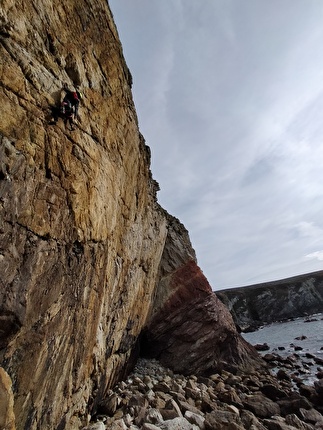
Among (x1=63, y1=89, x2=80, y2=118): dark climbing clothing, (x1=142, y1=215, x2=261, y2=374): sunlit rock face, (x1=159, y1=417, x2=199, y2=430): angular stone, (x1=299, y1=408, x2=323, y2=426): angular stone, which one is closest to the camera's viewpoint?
(x1=63, y1=89, x2=80, y2=118): dark climbing clothing

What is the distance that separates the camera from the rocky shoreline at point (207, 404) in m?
9.82

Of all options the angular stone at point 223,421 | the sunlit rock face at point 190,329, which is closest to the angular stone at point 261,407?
the angular stone at point 223,421

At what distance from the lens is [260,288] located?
8331 cm

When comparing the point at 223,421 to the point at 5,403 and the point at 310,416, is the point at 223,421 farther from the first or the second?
the point at 5,403

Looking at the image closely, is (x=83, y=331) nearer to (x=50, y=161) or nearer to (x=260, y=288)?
(x=50, y=161)

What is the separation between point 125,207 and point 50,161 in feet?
21.6

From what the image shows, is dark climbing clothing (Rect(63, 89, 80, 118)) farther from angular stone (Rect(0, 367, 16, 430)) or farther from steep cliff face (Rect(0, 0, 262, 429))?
angular stone (Rect(0, 367, 16, 430))

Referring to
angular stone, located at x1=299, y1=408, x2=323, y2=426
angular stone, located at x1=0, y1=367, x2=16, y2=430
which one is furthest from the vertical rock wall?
angular stone, located at x1=299, y1=408, x2=323, y2=426

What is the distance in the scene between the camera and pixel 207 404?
12320 millimetres

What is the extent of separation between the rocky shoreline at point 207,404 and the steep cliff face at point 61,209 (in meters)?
1.30

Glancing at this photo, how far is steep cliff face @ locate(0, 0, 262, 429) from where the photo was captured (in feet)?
21.3

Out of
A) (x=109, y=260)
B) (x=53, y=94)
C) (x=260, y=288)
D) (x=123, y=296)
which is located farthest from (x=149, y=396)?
(x=260, y=288)

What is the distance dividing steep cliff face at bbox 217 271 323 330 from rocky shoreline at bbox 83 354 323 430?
195 feet

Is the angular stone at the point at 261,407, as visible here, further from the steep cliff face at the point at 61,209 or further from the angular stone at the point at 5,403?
the angular stone at the point at 5,403
